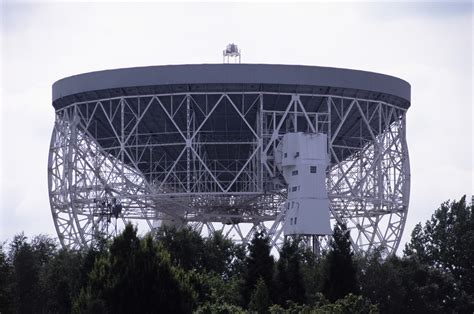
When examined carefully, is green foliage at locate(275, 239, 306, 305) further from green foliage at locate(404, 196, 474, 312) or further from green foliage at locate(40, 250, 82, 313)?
green foliage at locate(404, 196, 474, 312)

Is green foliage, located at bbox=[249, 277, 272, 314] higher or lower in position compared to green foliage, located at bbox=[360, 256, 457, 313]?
lower

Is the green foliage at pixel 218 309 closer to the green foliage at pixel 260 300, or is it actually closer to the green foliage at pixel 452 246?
the green foliage at pixel 260 300

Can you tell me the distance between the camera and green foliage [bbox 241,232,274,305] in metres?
90.8

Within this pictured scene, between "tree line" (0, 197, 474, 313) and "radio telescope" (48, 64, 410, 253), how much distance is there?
2905 mm

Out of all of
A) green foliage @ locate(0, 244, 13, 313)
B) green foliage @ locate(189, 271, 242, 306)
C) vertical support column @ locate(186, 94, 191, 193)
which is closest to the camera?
green foliage @ locate(189, 271, 242, 306)

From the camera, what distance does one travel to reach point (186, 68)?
11019 centimetres

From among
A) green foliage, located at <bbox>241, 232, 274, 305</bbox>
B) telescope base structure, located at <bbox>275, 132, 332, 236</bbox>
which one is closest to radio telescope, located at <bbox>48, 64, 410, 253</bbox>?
telescope base structure, located at <bbox>275, 132, 332, 236</bbox>

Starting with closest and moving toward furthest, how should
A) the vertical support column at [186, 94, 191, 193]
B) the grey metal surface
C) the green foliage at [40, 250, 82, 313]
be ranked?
the green foliage at [40, 250, 82, 313]
the grey metal surface
the vertical support column at [186, 94, 191, 193]

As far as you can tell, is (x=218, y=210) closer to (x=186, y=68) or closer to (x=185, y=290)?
(x=186, y=68)

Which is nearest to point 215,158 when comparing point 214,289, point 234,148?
point 234,148

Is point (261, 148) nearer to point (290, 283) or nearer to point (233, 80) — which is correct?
point (233, 80)

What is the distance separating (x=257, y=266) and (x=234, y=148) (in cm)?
2362

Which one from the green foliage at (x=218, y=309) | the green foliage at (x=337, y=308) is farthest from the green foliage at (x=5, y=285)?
the green foliage at (x=337, y=308)

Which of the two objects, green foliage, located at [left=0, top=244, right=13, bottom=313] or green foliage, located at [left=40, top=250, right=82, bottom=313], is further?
green foliage, located at [left=40, top=250, right=82, bottom=313]
